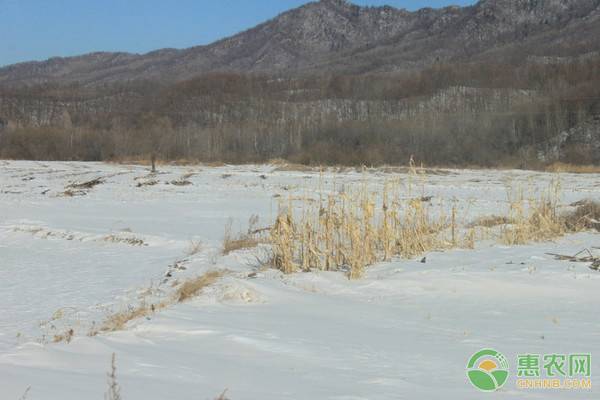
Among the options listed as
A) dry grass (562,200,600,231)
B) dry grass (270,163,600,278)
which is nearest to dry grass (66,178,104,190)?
dry grass (270,163,600,278)

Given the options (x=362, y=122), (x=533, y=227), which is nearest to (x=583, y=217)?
(x=533, y=227)

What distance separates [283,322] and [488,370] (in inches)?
81.5

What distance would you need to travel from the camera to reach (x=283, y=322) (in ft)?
18.4

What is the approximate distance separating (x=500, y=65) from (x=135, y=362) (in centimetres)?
9685

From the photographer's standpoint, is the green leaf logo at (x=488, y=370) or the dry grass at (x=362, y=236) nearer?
the green leaf logo at (x=488, y=370)

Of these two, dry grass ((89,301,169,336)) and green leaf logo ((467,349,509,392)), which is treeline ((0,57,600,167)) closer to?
dry grass ((89,301,169,336))

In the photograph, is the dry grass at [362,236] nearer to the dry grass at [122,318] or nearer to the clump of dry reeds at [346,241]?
the clump of dry reeds at [346,241]

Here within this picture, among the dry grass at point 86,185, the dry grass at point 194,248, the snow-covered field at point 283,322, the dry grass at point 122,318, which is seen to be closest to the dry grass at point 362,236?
the snow-covered field at point 283,322

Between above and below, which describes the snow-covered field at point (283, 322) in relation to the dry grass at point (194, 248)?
above

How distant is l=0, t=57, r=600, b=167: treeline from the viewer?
6019 cm

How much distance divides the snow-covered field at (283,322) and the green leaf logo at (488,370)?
0.07m

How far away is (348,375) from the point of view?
13.2 feet

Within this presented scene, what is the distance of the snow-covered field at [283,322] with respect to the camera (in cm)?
377

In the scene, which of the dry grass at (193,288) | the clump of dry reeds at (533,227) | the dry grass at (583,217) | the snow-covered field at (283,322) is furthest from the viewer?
the dry grass at (583,217)
